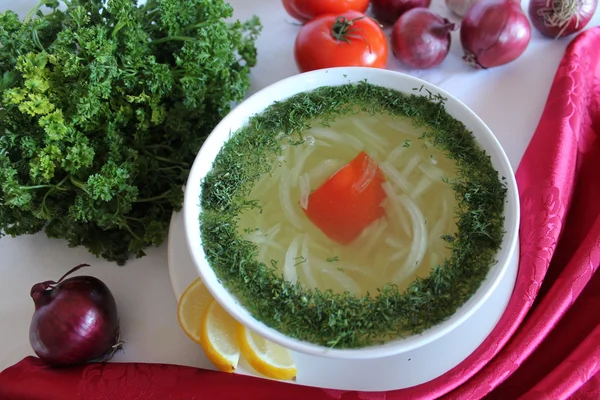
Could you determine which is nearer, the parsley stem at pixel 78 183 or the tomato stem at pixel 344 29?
the parsley stem at pixel 78 183

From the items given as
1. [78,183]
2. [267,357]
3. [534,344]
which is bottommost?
Answer: [534,344]

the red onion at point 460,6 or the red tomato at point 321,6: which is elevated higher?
the red tomato at point 321,6

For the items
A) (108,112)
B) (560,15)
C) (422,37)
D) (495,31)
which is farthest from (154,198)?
(560,15)

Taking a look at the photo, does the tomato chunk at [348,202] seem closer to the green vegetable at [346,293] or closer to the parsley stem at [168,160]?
the green vegetable at [346,293]

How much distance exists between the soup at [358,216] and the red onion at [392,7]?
509 mm

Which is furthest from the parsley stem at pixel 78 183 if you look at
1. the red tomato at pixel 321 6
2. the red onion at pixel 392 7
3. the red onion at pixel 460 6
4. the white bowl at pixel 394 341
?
the red onion at pixel 460 6

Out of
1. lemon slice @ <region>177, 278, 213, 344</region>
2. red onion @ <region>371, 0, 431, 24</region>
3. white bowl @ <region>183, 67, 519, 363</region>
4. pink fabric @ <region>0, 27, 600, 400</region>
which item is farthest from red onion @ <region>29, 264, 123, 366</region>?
red onion @ <region>371, 0, 431, 24</region>

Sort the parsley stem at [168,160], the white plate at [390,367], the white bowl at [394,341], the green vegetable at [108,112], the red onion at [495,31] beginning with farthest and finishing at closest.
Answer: the red onion at [495,31], the parsley stem at [168,160], the green vegetable at [108,112], the white plate at [390,367], the white bowl at [394,341]

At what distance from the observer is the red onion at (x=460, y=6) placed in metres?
1.40

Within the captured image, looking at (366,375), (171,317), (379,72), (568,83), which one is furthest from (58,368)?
(568,83)

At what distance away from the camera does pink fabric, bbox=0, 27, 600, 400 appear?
0.92 m

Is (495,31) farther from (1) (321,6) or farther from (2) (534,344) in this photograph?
(2) (534,344)

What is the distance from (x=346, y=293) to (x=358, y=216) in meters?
0.18

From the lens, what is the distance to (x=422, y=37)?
129 centimetres
